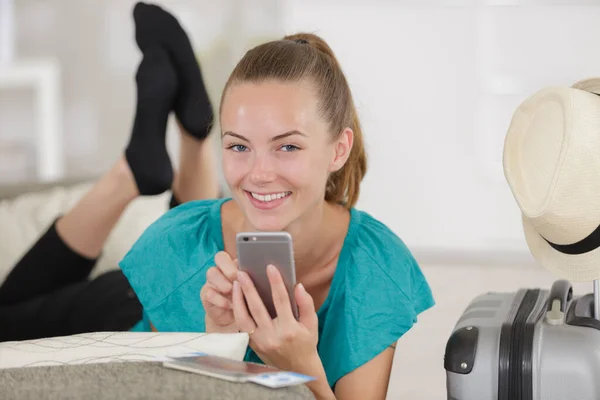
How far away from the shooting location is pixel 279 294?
1218 millimetres

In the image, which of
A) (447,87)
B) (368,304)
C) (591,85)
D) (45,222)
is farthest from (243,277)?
(447,87)

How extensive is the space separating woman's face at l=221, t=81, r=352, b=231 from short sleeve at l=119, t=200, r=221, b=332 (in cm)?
21

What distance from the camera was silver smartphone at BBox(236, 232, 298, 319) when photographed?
121 centimetres

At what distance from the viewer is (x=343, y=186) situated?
171 cm

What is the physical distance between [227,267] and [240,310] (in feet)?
0.25

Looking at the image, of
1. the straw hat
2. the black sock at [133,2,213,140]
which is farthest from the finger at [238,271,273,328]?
the black sock at [133,2,213,140]

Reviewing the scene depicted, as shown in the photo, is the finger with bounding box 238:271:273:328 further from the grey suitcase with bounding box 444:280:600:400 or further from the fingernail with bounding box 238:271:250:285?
the grey suitcase with bounding box 444:280:600:400

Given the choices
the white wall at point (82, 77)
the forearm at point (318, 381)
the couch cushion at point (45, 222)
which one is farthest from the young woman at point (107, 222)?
the white wall at point (82, 77)

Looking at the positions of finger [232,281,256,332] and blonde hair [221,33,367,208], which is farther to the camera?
blonde hair [221,33,367,208]

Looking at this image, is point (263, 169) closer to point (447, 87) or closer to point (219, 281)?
point (219, 281)

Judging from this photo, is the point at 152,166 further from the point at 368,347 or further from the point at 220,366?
the point at 220,366

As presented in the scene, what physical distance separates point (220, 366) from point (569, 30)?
371 cm

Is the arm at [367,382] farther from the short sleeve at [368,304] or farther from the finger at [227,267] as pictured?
the finger at [227,267]

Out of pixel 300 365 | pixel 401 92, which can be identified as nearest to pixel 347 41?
pixel 401 92
